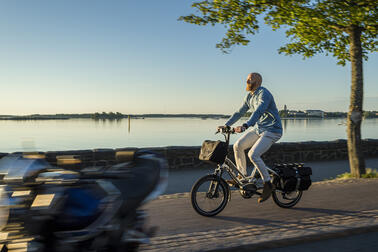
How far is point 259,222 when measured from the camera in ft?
17.8

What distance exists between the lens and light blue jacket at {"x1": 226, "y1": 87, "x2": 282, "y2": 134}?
589 centimetres

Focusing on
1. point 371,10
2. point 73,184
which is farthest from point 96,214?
point 371,10

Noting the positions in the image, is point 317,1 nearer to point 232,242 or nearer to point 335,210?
point 335,210

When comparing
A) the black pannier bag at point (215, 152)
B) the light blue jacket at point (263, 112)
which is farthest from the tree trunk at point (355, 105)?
the black pannier bag at point (215, 152)

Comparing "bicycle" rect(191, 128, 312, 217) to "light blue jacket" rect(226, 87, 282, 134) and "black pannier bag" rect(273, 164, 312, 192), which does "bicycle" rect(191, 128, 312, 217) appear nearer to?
"black pannier bag" rect(273, 164, 312, 192)

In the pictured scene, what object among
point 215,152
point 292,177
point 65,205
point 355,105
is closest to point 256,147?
point 215,152

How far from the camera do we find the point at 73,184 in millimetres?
3043

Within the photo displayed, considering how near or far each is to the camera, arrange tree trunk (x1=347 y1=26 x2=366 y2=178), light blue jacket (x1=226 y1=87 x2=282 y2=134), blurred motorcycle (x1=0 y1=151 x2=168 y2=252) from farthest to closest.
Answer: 1. tree trunk (x1=347 y1=26 x2=366 y2=178)
2. light blue jacket (x1=226 y1=87 x2=282 y2=134)
3. blurred motorcycle (x1=0 y1=151 x2=168 y2=252)

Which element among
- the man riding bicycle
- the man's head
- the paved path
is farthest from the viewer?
the man's head

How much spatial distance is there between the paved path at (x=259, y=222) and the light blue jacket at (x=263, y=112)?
1.26 metres

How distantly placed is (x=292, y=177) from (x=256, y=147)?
2.65 feet

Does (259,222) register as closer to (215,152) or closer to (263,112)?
(215,152)

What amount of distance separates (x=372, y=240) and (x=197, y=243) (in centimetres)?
211

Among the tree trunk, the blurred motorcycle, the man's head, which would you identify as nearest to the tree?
the tree trunk
